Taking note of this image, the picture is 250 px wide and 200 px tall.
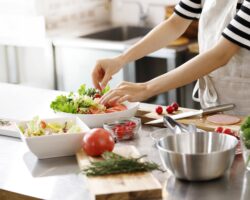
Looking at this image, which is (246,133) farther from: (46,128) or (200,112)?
(46,128)

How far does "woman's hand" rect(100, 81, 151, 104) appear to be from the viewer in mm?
2205

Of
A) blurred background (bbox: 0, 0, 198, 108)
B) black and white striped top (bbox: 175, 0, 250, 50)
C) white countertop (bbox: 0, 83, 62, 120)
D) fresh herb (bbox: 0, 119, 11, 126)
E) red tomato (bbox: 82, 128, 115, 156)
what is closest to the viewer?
red tomato (bbox: 82, 128, 115, 156)

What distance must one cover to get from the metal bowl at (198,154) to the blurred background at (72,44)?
1.93 m

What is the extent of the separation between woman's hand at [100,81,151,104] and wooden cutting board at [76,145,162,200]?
0.54 meters

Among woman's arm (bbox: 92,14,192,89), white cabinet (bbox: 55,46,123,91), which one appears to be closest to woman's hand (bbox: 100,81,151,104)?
woman's arm (bbox: 92,14,192,89)

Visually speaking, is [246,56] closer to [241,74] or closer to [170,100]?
[241,74]

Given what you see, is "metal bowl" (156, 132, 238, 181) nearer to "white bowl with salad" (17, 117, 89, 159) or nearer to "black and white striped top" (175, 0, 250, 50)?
"white bowl with salad" (17, 117, 89, 159)

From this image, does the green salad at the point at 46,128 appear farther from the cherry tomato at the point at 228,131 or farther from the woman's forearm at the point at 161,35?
the woman's forearm at the point at 161,35

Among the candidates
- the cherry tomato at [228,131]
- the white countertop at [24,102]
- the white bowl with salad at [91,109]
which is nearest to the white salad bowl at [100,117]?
the white bowl with salad at [91,109]

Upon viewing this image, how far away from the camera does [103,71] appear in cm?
252

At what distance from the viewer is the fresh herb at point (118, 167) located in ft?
5.64

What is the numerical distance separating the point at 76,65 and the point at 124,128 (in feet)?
6.76

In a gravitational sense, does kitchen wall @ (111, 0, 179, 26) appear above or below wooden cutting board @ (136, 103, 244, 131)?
above

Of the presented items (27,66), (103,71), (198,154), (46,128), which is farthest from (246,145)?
(27,66)
